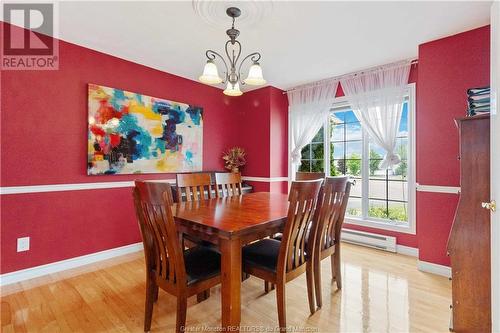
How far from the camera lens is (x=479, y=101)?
1791 mm

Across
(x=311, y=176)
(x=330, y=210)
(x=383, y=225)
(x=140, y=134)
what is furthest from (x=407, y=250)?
(x=140, y=134)

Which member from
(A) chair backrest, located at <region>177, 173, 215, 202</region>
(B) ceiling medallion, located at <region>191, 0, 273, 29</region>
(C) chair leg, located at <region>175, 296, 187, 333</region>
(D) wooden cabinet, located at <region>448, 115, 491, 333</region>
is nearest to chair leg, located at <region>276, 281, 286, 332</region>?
(C) chair leg, located at <region>175, 296, 187, 333</region>

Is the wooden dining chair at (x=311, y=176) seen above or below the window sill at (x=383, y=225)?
above

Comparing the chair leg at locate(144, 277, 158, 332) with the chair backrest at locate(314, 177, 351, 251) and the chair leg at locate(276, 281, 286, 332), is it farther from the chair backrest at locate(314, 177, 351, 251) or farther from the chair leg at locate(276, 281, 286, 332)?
the chair backrest at locate(314, 177, 351, 251)

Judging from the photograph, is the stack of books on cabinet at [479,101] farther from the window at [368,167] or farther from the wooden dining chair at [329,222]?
the window at [368,167]

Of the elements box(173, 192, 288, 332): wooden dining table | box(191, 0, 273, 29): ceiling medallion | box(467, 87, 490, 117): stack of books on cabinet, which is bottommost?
box(173, 192, 288, 332): wooden dining table

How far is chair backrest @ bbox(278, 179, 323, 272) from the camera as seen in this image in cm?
150

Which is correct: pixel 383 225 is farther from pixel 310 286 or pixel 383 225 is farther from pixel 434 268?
pixel 310 286

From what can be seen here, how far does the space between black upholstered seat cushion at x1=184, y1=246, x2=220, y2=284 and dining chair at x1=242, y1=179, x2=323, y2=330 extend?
8.9 inches

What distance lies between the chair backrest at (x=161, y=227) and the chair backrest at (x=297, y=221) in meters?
0.63

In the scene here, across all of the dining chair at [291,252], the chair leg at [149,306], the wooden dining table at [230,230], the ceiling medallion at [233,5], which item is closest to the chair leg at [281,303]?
the dining chair at [291,252]

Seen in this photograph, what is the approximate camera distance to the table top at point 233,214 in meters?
1.41

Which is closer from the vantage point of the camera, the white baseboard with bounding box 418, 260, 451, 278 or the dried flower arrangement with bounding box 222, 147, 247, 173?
the white baseboard with bounding box 418, 260, 451, 278

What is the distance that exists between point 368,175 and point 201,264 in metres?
2.75
